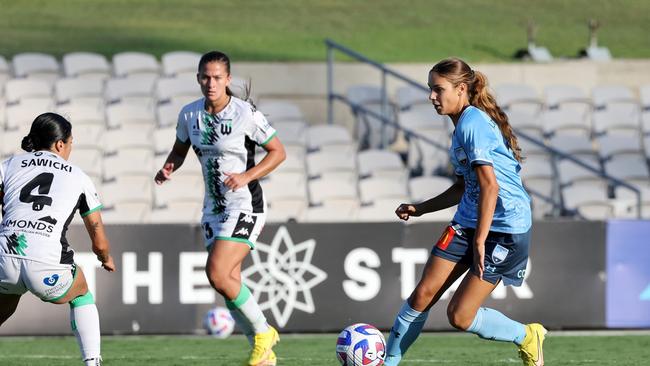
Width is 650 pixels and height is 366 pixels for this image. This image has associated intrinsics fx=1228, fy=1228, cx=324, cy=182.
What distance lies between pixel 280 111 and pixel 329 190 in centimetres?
202

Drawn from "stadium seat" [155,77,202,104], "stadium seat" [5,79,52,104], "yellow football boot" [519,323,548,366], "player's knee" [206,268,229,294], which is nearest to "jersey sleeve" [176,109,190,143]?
"player's knee" [206,268,229,294]

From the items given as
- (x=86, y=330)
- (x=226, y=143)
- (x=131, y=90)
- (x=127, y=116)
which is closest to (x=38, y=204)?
(x=86, y=330)

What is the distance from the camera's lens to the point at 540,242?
11.9 m

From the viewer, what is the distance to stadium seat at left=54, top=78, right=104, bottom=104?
16297 mm

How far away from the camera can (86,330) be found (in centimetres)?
695

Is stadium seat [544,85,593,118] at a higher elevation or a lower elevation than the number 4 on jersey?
higher

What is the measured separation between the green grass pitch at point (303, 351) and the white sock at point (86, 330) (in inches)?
95.2

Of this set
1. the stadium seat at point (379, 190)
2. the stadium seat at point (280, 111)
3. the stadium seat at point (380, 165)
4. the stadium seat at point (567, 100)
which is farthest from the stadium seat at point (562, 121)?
the stadium seat at point (280, 111)

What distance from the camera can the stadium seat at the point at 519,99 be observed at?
17.5 metres

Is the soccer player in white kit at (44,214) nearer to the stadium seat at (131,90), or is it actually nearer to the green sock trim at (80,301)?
the green sock trim at (80,301)

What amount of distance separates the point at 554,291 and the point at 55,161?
21.3ft

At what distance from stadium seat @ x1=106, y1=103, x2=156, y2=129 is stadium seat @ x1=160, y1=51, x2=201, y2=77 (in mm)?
1012

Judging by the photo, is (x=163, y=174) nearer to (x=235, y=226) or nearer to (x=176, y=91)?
(x=235, y=226)

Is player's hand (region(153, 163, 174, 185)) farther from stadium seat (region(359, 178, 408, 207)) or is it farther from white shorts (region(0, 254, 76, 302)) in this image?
stadium seat (region(359, 178, 408, 207))
